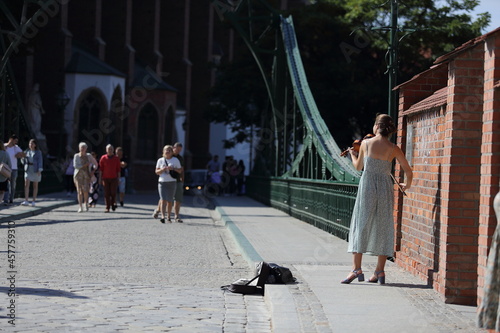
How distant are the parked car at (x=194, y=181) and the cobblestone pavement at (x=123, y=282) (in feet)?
103

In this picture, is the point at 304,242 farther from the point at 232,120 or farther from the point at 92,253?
the point at 232,120

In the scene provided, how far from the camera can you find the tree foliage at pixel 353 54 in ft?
117

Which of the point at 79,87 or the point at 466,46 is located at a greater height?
the point at 79,87

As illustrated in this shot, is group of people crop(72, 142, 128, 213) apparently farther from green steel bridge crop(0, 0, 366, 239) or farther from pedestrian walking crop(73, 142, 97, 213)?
green steel bridge crop(0, 0, 366, 239)

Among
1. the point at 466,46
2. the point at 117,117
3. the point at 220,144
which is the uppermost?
the point at 117,117

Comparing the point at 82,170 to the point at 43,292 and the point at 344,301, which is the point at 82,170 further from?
the point at 344,301

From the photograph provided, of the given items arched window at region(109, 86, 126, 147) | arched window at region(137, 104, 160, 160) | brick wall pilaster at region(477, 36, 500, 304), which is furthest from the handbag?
arched window at region(137, 104, 160, 160)

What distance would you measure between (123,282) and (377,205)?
8.40ft

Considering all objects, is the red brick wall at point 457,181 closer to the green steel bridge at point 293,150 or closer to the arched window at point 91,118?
the green steel bridge at point 293,150

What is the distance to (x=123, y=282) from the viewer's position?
9797mm

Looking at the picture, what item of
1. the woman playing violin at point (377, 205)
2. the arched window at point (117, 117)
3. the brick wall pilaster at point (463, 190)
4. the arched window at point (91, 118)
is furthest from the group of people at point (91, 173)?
the arched window at point (117, 117)

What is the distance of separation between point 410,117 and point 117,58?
49051 millimetres

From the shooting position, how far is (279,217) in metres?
22.5

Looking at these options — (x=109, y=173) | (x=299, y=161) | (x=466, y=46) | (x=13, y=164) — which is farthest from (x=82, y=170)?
(x=466, y=46)
